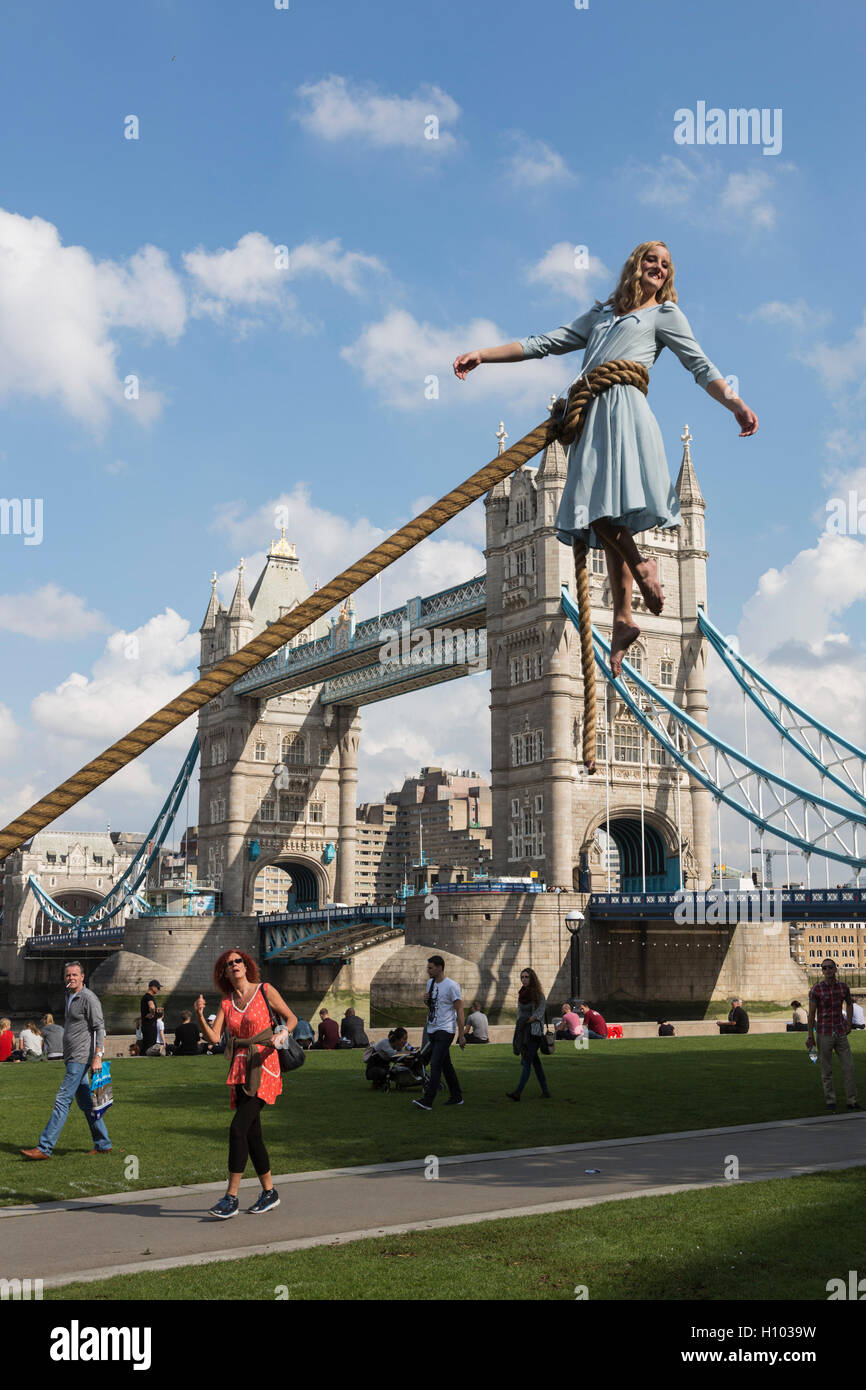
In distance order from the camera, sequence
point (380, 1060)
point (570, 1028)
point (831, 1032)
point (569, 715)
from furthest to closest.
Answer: point (569, 715) → point (570, 1028) → point (380, 1060) → point (831, 1032)

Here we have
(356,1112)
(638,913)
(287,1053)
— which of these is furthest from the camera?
(638,913)

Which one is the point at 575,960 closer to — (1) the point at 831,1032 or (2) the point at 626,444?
(1) the point at 831,1032

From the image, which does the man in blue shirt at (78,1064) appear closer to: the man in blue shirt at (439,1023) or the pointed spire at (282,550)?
the man in blue shirt at (439,1023)

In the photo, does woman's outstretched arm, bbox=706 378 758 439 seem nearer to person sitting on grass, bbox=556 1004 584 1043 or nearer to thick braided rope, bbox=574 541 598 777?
thick braided rope, bbox=574 541 598 777

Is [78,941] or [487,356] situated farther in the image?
[78,941]

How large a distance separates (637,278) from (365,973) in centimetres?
5340

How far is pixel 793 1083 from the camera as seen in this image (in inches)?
673

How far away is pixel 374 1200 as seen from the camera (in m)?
8.92

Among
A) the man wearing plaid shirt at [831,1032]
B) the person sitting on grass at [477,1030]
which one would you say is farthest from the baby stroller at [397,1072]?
the person sitting on grass at [477,1030]

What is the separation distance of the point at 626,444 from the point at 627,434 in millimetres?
57

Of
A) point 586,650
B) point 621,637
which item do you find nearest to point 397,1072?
point 621,637

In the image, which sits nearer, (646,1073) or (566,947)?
(646,1073)
